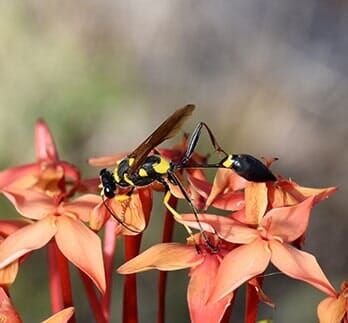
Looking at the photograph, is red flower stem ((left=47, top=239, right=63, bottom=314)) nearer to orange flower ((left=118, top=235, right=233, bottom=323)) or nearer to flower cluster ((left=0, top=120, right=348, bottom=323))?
flower cluster ((left=0, top=120, right=348, bottom=323))

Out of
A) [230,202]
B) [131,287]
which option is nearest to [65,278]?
[131,287]

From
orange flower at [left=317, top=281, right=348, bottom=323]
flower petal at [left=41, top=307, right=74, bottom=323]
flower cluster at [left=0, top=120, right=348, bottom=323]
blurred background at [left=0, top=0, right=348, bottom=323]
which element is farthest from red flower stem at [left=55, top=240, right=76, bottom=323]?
blurred background at [left=0, top=0, right=348, bottom=323]

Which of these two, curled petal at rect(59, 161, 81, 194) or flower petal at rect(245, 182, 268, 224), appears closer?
flower petal at rect(245, 182, 268, 224)

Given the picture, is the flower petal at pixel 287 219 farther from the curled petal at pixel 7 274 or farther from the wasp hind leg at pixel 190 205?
the curled petal at pixel 7 274

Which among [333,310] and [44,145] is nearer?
[333,310]

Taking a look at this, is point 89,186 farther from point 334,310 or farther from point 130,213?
point 334,310

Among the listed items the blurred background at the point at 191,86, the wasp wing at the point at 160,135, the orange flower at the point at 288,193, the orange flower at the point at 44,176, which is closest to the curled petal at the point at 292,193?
the orange flower at the point at 288,193
